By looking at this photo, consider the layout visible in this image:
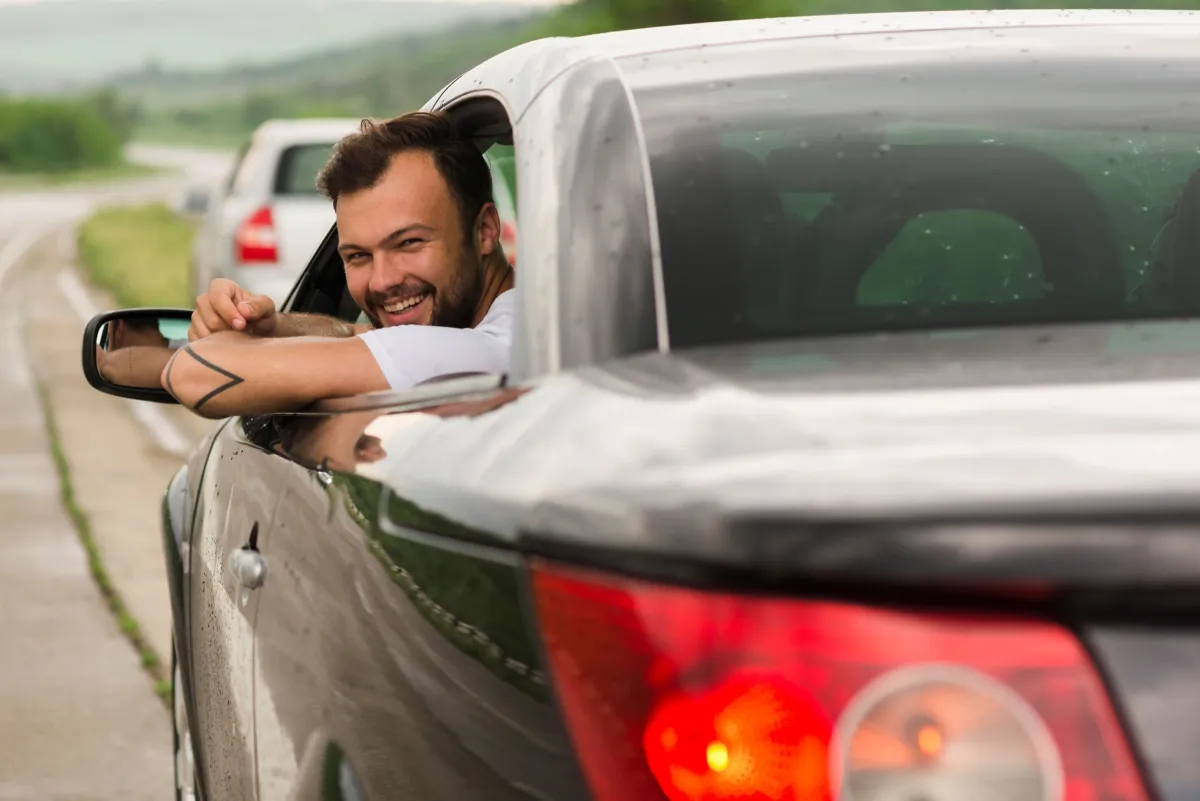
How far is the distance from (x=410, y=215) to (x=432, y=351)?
20.1 inches

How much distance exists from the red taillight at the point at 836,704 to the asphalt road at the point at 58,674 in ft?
12.9

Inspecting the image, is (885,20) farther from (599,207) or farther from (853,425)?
(853,425)

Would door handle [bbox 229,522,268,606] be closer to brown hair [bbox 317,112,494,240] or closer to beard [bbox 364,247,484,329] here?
beard [bbox 364,247,484,329]

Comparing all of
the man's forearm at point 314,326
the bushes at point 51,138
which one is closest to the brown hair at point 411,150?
the man's forearm at point 314,326

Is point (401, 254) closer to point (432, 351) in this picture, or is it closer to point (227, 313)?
point (227, 313)

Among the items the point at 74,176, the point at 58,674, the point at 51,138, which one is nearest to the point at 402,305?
the point at 58,674

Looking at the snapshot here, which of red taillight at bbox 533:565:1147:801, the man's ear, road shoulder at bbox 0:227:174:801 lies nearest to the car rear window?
road shoulder at bbox 0:227:174:801

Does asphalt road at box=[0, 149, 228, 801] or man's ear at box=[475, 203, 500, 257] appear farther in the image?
asphalt road at box=[0, 149, 228, 801]

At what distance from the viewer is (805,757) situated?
1.41m

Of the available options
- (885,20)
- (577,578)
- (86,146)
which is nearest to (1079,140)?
(885,20)

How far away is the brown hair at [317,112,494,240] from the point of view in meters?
3.14

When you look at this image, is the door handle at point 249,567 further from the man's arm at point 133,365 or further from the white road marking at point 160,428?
the white road marking at point 160,428

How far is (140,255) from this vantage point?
29781 millimetres

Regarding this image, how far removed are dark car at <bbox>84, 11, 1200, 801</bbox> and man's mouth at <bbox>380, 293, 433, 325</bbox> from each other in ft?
1.02
